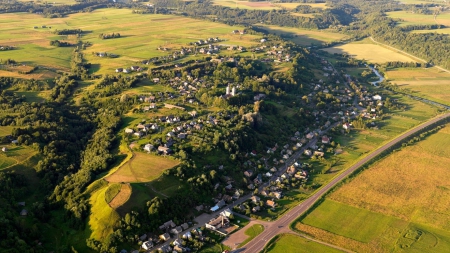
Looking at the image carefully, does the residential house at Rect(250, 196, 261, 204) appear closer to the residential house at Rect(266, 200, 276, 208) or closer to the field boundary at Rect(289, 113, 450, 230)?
the residential house at Rect(266, 200, 276, 208)

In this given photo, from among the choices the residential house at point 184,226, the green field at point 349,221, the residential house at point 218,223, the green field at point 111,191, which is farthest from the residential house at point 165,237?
the green field at point 349,221

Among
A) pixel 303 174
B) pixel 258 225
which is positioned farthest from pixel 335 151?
pixel 258 225

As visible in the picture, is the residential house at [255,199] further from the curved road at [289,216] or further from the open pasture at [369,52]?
the open pasture at [369,52]

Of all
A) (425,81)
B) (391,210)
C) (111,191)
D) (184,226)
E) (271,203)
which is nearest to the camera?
(184,226)

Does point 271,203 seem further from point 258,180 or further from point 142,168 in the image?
point 142,168

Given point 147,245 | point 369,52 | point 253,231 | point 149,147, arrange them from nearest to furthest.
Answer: point 147,245, point 253,231, point 149,147, point 369,52

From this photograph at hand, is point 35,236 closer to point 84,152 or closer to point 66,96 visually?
point 84,152

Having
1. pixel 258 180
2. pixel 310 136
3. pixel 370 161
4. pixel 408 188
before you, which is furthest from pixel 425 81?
pixel 258 180
